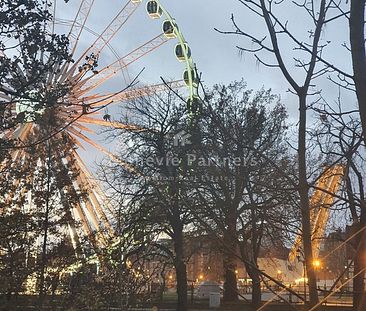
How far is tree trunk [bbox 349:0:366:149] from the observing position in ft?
6.12

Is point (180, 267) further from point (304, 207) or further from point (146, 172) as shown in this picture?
point (304, 207)

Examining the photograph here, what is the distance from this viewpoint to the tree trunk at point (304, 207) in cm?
209

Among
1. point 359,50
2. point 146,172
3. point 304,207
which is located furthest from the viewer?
point 146,172

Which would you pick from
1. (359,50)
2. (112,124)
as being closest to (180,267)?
(112,124)

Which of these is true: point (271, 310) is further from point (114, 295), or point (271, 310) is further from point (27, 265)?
point (27, 265)

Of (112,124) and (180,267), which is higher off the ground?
(112,124)

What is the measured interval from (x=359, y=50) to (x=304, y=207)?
67cm

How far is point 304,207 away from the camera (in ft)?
7.21

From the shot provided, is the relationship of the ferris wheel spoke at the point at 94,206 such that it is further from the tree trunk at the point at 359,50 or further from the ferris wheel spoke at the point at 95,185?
the tree trunk at the point at 359,50

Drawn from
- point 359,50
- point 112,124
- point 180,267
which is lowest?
point 359,50

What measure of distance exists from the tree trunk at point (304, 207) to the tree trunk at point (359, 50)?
1.22ft

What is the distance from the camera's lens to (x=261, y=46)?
2.28 metres

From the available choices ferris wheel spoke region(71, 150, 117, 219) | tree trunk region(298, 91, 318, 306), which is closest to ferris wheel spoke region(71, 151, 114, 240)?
ferris wheel spoke region(71, 150, 117, 219)

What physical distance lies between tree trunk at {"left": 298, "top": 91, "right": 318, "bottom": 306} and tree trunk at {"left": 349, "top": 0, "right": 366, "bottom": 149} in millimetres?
373
